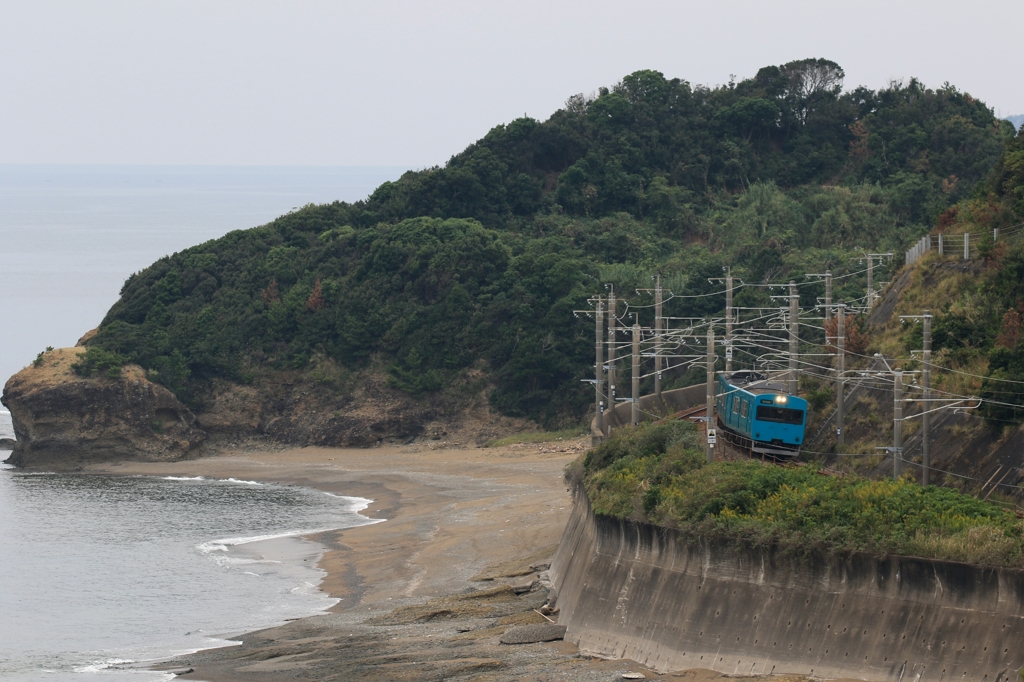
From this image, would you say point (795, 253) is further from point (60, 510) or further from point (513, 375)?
point (60, 510)

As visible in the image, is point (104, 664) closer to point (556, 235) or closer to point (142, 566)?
point (142, 566)

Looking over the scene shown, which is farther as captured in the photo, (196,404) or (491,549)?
(196,404)

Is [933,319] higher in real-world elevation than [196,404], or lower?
higher

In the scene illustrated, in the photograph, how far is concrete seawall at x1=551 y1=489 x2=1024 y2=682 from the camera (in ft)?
86.6

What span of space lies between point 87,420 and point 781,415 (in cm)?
5595

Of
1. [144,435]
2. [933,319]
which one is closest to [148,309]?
[144,435]

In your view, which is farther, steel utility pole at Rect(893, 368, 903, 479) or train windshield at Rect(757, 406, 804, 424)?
train windshield at Rect(757, 406, 804, 424)

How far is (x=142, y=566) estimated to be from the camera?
57594 millimetres

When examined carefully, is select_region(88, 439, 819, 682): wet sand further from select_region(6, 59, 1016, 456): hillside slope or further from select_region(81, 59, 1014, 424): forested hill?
select_region(81, 59, 1014, 424): forested hill

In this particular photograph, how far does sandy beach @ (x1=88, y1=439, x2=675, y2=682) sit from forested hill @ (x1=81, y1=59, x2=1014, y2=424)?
8.23 meters

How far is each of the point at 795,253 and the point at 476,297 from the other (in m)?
22.7

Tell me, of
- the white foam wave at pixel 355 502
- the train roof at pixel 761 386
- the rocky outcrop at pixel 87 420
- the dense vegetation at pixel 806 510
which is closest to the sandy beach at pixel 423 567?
the white foam wave at pixel 355 502

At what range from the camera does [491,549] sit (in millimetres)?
53875

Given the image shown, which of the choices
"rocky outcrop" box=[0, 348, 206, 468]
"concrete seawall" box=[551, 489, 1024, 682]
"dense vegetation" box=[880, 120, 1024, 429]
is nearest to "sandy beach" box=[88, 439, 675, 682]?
"concrete seawall" box=[551, 489, 1024, 682]
